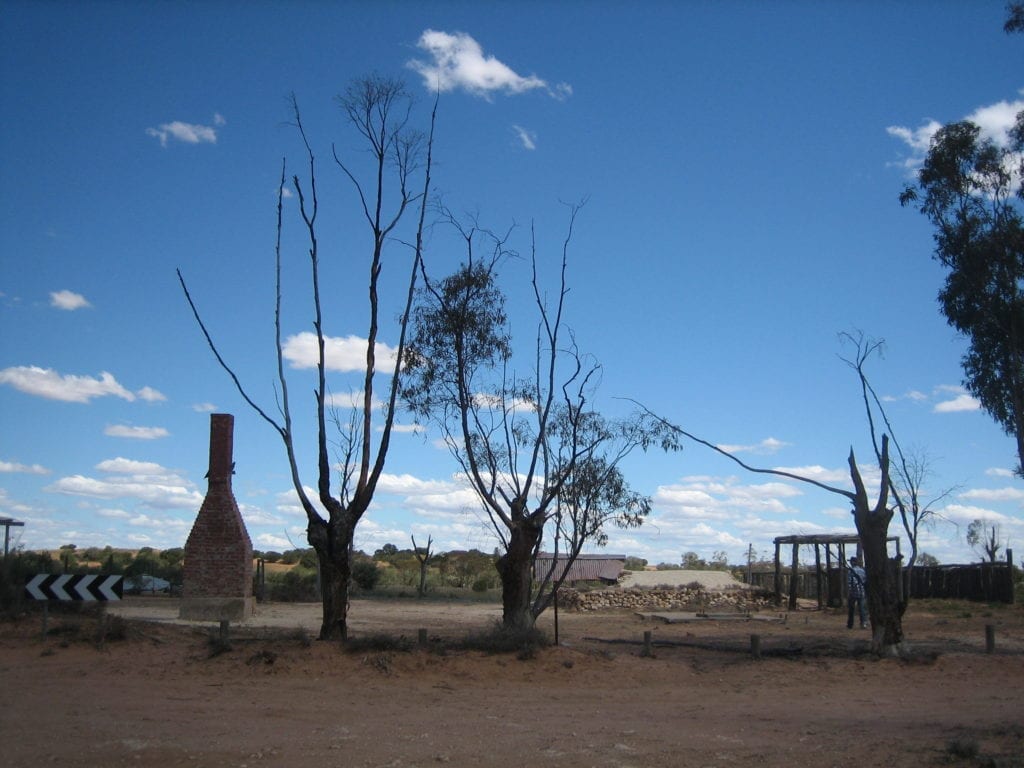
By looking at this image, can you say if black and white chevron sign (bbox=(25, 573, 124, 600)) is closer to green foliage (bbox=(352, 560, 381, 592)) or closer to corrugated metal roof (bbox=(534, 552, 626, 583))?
green foliage (bbox=(352, 560, 381, 592))

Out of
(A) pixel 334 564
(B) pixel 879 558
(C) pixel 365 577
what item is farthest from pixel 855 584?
(C) pixel 365 577

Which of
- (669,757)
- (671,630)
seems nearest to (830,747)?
(669,757)

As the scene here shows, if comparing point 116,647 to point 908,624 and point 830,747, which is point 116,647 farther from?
point 908,624

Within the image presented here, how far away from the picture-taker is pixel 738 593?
40062 mm

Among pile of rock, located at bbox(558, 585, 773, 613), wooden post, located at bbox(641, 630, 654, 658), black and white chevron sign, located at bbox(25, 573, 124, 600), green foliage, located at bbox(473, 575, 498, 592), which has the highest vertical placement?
black and white chevron sign, located at bbox(25, 573, 124, 600)

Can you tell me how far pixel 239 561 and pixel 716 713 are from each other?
52.0 ft

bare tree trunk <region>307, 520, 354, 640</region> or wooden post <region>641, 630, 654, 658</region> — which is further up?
bare tree trunk <region>307, 520, 354, 640</region>

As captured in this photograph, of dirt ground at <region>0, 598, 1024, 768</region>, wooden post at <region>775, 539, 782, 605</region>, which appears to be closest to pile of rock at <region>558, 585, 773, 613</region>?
wooden post at <region>775, 539, 782, 605</region>

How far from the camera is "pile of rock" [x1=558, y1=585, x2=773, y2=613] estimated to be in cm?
3816

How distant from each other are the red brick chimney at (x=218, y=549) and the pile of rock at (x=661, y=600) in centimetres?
1630

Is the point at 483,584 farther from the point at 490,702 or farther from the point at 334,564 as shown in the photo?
the point at 490,702

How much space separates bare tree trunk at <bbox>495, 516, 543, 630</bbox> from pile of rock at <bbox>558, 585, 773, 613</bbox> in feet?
64.9

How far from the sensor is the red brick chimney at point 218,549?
25.5 metres

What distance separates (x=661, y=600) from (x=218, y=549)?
790 inches
